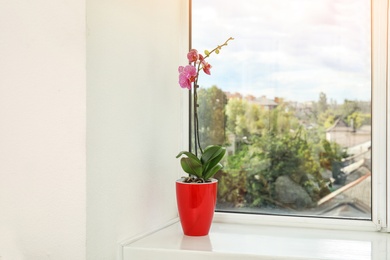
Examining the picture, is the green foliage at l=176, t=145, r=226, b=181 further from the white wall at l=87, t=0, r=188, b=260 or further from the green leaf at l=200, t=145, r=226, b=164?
the white wall at l=87, t=0, r=188, b=260

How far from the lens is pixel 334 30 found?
70.7 inches

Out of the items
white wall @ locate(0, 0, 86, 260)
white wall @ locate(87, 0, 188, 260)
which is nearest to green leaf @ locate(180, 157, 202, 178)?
white wall @ locate(87, 0, 188, 260)

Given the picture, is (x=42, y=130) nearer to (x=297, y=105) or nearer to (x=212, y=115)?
(x=212, y=115)

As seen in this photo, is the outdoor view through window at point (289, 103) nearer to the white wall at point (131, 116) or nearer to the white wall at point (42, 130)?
the white wall at point (131, 116)

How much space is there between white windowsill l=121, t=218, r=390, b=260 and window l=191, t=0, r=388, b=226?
13cm

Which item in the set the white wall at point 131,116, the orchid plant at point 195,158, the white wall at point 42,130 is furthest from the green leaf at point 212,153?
the white wall at point 42,130

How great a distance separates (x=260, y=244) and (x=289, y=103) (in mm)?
559

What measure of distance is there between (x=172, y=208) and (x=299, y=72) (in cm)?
70

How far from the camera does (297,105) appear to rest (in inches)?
72.1

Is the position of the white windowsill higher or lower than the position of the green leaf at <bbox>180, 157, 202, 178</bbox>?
lower

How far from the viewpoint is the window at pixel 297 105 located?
1770mm

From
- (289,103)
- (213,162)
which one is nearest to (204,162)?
(213,162)

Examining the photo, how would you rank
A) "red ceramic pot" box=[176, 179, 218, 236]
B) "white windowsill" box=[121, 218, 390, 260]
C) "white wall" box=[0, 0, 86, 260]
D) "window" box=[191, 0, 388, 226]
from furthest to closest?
"window" box=[191, 0, 388, 226], "red ceramic pot" box=[176, 179, 218, 236], "white windowsill" box=[121, 218, 390, 260], "white wall" box=[0, 0, 86, 260]

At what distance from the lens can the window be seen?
5.81ft
